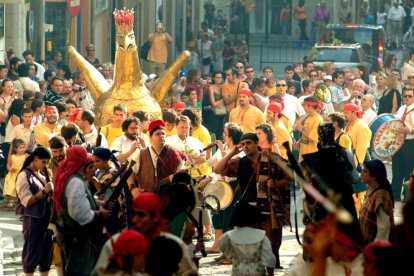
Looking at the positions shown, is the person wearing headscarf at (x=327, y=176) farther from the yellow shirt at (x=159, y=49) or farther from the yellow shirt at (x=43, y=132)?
the yellow shirt at (x=159, y=49)

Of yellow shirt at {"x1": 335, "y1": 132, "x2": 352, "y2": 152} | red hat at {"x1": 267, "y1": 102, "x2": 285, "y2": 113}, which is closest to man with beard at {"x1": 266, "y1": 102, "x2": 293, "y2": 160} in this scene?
red hat at {"x1": 267, "y1": 102, "x2": 285, "y2": 113}

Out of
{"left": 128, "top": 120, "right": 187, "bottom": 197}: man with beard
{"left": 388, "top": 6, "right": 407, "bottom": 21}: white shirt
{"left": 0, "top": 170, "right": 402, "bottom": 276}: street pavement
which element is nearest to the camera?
{"left": 128, "top": 120, "right": 187, "bottom": 197}: man with beard

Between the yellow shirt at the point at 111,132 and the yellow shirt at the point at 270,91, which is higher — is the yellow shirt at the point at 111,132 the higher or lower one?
the higher one

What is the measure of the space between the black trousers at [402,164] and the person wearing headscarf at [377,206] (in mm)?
7965

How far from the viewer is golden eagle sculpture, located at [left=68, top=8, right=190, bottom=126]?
2139 centimetres

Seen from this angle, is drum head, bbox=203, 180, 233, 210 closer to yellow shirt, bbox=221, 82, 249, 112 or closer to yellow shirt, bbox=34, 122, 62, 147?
yellow shirt, bbox=34, 122, 62, 147

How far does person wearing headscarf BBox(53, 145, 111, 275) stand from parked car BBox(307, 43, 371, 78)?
23.1 meters

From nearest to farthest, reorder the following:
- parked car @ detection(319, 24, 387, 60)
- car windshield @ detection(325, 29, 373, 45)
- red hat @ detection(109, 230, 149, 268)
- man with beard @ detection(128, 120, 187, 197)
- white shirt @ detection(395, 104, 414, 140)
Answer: red hat @ detection(109, 230, 149, 268), man with beard @ detection(128, 120, 187, 197), white shirt @ detection(395, 104, 414, 140), parked car @ detection(319, 24, 387, 60), car windshield @ detection(325, 29, 373, 45)

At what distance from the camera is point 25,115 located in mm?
20844

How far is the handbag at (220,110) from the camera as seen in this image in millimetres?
26531

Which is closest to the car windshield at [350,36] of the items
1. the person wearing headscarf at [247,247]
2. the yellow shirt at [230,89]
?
the yellow shirt at [230,89]

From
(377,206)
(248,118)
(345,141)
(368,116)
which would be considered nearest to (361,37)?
(368,116)

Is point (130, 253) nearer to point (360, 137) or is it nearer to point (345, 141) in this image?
point (345, 141)

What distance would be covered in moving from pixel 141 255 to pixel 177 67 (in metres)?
11.9
